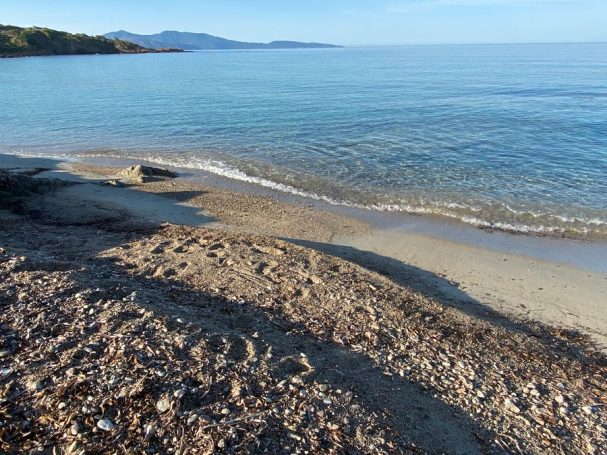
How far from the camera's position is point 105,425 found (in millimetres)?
3482

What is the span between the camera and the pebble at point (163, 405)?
367 centimetres

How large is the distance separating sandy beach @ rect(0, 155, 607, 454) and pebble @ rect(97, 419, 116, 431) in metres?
0.01

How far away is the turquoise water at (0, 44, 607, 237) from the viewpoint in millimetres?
13109

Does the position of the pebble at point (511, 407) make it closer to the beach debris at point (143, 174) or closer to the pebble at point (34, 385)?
the pebble at point (34, 385)

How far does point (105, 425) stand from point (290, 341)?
2270mm

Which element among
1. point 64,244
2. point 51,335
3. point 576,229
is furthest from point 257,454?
point 576,229

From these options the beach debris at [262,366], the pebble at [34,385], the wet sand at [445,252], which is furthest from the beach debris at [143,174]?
the pebble at [34,385]

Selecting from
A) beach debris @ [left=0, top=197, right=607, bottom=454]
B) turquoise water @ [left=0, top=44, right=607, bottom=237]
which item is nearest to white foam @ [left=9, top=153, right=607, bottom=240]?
turquoise water @ [left=0, top=44, right=607, bottom=237]

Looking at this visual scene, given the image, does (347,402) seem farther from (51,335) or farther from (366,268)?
(366,268)

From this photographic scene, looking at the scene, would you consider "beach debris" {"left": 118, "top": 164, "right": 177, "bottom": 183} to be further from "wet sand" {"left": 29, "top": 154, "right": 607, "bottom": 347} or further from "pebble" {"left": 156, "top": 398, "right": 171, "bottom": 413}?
"pebble" {"left": 156, "top": 398, "right": 171, "bottom": 413}

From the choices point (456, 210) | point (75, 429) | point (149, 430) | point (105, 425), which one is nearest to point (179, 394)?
point (149, 430)

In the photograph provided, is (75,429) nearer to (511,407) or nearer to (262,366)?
(262,366)

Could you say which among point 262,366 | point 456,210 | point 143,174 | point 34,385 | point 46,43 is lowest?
point 456,210

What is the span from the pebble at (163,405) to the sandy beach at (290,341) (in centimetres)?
1
